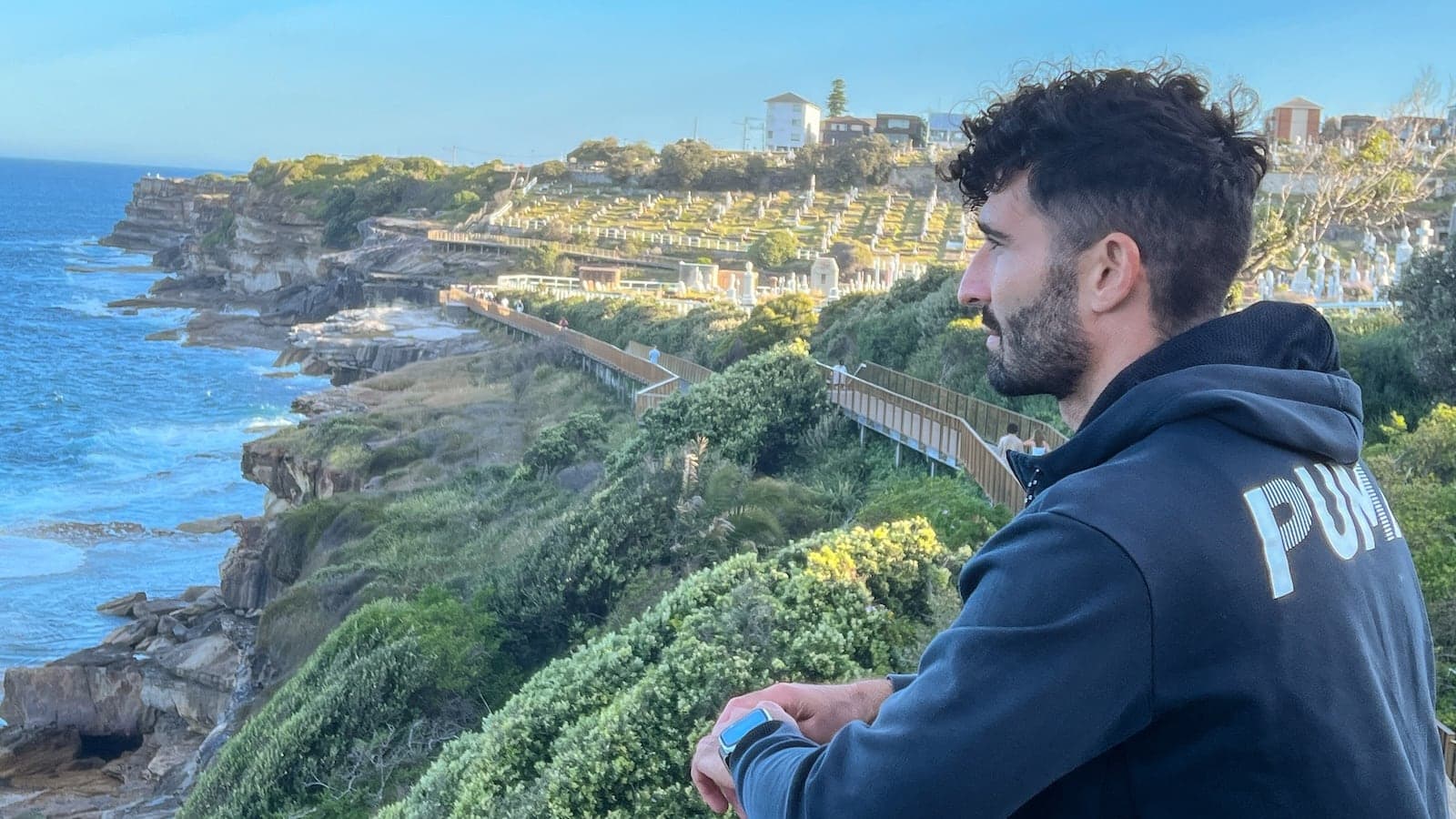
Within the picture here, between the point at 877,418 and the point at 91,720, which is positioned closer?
the point at 877,418

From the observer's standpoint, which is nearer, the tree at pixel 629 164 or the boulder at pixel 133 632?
the boulder at pixel 133 632

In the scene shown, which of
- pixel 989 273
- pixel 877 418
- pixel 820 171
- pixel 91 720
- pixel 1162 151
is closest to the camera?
pixel 1162 151

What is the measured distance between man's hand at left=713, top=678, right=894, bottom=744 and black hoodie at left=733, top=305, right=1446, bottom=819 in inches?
13.2

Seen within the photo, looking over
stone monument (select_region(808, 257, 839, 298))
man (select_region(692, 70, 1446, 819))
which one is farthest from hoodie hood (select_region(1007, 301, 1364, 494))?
stone monument (select_region(808, 257, 839, 298))

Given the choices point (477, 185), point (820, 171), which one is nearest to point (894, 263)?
point (820, 171)

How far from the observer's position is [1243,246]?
1909mm

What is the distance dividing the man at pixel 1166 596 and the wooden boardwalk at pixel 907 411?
7255mm

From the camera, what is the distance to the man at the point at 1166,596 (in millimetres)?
1468

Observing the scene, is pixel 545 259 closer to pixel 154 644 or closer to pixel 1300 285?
pixel 154 644

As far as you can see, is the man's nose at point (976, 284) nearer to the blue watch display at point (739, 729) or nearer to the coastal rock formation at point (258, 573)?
the blue watch display at point (739, 729)

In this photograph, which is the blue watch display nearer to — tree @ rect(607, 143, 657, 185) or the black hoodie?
the black hoodie

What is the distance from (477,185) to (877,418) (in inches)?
3004

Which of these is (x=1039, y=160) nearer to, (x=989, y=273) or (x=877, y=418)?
(x=989, y=273)

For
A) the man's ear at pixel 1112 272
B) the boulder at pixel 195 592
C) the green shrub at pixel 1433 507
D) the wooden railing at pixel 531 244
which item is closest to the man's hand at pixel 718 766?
the man's ear at pixel 1112 272
